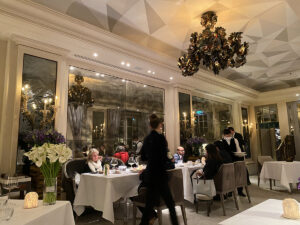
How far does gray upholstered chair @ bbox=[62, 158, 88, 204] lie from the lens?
3988mm

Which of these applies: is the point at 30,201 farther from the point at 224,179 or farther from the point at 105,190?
the point at 224,179

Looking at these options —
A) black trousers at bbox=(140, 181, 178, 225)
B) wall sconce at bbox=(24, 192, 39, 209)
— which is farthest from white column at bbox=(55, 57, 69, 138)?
wall sconce at bbox=(24, 192, 39, 209)

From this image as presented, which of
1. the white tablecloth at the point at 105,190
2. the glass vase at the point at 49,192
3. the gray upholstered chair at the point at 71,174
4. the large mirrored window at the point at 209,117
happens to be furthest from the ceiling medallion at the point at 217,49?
the large mirrored window at the point at 209,117

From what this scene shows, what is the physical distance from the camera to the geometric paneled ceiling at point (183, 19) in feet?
13.5

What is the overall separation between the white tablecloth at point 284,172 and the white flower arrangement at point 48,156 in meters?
5.72

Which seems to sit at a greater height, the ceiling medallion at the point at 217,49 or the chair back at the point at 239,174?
the ceiling medallion at the point at 217,49

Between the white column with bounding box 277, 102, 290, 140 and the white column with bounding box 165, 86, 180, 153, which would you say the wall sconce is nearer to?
the white column with bounding box 165, 86, 180, 153

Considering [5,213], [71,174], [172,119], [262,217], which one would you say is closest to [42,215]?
[5,213]

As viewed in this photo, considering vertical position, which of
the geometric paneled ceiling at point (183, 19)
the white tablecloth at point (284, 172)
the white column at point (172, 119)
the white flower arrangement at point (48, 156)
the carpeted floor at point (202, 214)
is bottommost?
the carpeted floor at point (202, 214)

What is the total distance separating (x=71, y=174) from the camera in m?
4.42

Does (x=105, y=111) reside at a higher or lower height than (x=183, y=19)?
lower

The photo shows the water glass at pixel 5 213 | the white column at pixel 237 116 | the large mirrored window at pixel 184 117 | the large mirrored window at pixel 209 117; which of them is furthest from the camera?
the white column at pixel 237 116

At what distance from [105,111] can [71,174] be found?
5.86ft

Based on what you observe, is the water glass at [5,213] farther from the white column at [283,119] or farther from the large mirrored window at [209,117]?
the white column at [283,119]
